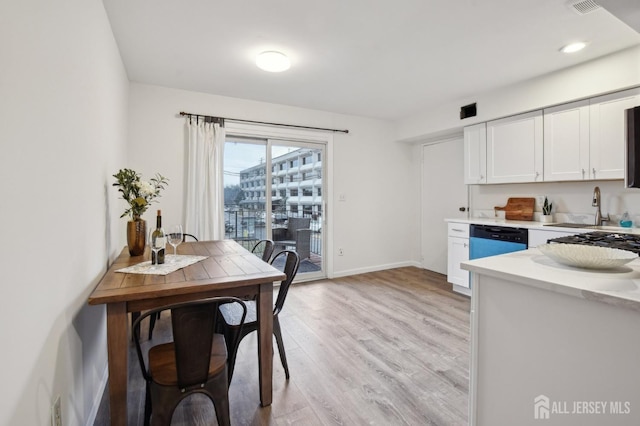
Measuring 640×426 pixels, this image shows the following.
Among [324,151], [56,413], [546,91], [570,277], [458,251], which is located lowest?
[56,413]

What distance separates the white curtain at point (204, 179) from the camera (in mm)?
3537

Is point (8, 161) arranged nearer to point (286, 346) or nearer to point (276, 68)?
point (286, 346)

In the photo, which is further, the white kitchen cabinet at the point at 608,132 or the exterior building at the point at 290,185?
the exterior building at the point at 290,185

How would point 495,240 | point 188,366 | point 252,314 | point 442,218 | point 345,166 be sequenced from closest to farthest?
1. point 188,366
2. point 252,314
3. point 495,240
4. point 345,166
5. point 442,218

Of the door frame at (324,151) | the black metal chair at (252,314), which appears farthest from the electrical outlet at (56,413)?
the door frame at (324,151)

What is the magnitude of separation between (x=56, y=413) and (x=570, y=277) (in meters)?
2.03

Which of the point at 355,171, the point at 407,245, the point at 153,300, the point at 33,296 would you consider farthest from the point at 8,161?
the point at 407,245

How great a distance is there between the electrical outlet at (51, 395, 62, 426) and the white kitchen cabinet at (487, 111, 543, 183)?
422cm

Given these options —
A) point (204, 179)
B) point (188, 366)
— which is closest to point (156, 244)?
point (188, 366)

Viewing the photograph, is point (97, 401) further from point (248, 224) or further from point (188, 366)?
point (248, 224)

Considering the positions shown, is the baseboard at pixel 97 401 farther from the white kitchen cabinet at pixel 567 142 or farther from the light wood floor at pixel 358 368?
the white kitchen cabinet at pixel 567 142

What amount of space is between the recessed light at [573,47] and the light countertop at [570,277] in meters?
2.17

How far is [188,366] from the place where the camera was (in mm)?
1301

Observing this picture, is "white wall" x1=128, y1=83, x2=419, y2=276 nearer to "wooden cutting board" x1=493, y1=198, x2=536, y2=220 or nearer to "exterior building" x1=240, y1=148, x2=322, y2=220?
"exterior building" x1=240, y1=148, x2=322, y2=220
